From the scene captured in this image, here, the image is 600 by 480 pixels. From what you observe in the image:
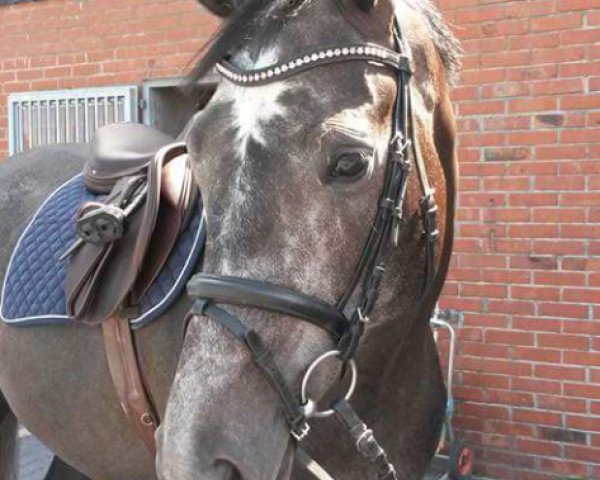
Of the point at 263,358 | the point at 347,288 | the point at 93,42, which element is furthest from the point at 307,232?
the point at 93,42

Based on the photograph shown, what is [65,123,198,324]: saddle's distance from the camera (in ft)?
7.88

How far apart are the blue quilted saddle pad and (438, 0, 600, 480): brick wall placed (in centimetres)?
244

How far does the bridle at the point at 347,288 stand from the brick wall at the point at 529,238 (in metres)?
2.54

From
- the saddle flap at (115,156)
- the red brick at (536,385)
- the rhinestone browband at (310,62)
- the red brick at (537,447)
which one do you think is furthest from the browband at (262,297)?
the red brick at (537,447)

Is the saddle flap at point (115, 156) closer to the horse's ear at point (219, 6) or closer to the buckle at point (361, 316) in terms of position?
the horse's ear at point (219, 6)

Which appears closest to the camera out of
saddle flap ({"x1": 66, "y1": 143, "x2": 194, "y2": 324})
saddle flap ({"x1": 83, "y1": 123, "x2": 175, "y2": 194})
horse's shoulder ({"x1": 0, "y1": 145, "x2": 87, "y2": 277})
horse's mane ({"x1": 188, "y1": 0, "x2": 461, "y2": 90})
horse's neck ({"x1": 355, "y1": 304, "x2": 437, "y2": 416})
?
horse's mane ({"x1": 188, "y1": 0, "x2": 461, "y2": 90})

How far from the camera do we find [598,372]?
170 inches

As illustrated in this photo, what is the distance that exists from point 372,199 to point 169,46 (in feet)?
14.2

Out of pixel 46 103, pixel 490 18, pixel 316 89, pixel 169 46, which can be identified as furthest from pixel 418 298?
pixel 46 103

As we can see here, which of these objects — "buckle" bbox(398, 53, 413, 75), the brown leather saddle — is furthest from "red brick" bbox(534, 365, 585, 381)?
"buckle" bbox(398, 53, 413, 75)

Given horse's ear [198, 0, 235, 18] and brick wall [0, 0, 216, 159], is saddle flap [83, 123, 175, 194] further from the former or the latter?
brick wall [0, 0, 216, 159]

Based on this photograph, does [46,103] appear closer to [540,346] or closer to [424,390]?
[540,346]

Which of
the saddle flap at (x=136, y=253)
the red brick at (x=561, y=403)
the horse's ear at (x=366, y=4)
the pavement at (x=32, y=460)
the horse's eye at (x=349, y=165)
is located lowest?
the pavement at (x=32, y=460)

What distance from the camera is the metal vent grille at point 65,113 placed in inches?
237
